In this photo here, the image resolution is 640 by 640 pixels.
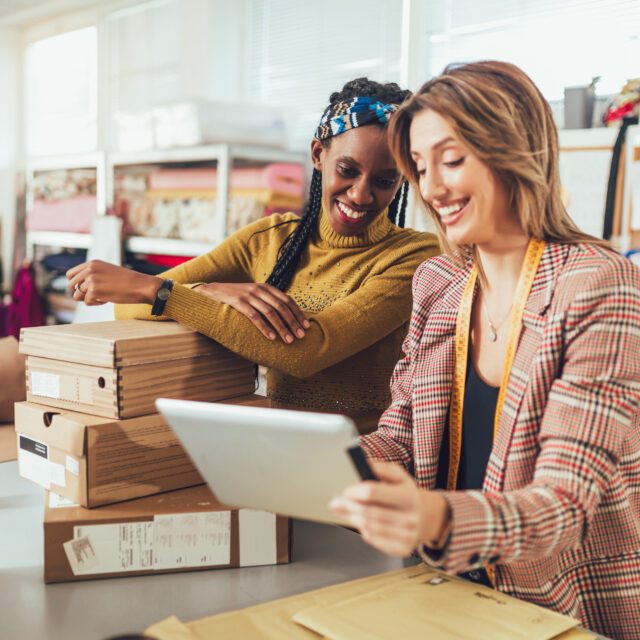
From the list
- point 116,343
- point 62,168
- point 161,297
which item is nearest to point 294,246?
point 161,297

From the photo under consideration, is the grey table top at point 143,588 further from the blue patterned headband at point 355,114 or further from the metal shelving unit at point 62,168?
the metal shelving unit at point 62,168

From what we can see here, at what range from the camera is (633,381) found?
969mm

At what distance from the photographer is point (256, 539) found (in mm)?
1167

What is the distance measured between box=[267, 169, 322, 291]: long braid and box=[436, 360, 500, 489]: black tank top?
2.19 ft

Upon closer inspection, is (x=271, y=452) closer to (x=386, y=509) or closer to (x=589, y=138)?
(x=386, y=509)

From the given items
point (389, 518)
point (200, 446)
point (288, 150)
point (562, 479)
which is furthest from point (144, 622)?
point (288, 150)

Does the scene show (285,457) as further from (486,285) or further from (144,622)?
(486,285)

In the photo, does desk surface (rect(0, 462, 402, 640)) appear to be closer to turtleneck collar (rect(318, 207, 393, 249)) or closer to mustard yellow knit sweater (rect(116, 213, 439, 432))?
mustard yellow knit sweater (rect(116, 213, 439, 432))

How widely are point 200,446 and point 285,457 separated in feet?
0.41

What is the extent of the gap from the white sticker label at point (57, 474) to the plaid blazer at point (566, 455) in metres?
0.56

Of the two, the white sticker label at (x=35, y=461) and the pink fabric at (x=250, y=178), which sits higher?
the pink fabric at (x=250, y=178)

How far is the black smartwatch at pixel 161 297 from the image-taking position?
4.74ft

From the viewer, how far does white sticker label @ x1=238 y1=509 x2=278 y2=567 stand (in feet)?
3.82

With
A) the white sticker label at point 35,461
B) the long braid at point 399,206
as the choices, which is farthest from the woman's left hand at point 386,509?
the long braid at point 399,206
